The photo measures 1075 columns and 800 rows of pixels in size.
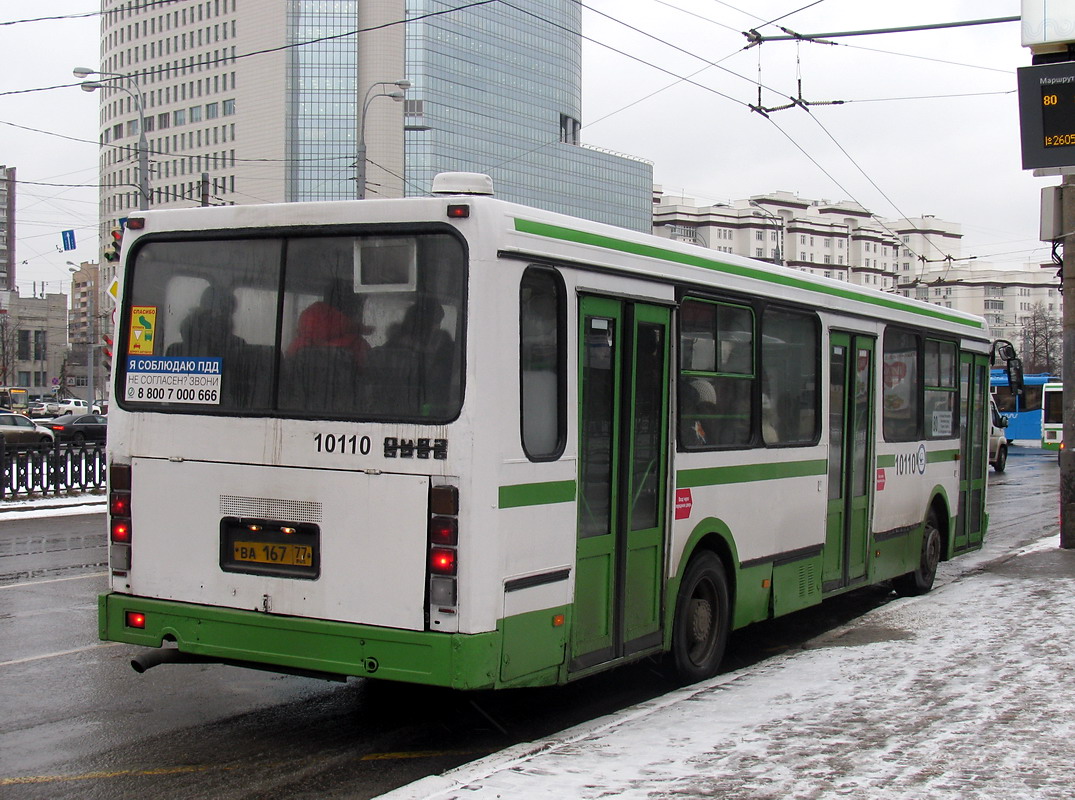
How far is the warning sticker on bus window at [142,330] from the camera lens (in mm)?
6680

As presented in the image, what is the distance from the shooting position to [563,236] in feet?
20.7

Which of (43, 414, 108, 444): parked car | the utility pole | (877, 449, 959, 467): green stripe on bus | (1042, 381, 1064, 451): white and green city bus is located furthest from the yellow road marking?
(1042, 381, 1064, 451): white and green city bus

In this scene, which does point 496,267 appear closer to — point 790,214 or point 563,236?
point 563,236

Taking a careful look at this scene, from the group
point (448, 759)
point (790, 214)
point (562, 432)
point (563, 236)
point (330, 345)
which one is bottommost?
point (448, 759)

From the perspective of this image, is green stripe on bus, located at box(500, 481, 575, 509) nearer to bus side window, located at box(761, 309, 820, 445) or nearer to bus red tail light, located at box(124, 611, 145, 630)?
bus red tail light, located at box(124, 611, 145, 630)

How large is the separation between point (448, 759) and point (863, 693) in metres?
2.45

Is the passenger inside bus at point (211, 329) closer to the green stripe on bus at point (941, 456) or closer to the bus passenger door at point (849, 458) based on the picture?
the bus passenger door at point (849, 458)

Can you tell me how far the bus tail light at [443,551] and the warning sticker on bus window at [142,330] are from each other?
201 cm

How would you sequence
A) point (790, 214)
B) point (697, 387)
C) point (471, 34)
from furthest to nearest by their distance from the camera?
point (790, 214)
point (471, 34)
point (697, 387)

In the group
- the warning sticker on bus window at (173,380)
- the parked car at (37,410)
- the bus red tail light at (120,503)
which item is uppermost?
the warning sticker on bus window at (173,380)

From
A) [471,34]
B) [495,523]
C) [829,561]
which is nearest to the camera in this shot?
[495,523]

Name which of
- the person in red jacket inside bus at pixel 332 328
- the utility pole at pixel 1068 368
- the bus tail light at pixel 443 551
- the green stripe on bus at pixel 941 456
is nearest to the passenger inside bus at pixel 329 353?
the person in red jacket inside bus at pixel 332 328

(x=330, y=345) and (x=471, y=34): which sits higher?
(x=471, y=34)

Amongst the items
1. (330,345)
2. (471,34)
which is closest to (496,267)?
(330,345)
